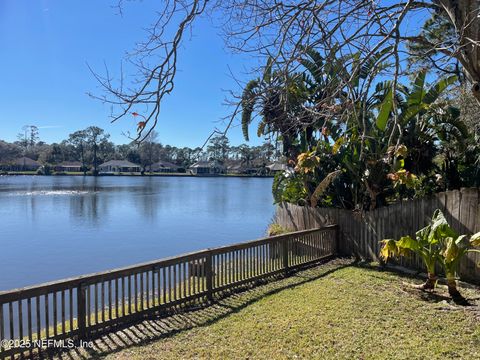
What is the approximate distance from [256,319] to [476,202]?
445cm

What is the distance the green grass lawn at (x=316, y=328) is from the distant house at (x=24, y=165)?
112101 millimetres

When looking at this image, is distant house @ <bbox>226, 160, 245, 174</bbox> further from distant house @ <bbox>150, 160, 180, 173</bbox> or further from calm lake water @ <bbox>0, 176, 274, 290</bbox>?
calm lake water @ <bbox>0, 176, 274, 290</bbox>

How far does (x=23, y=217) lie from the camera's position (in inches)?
890

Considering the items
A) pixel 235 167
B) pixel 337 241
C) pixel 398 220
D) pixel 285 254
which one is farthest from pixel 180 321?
pixel 235 167

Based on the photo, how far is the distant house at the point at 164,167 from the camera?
109 meters

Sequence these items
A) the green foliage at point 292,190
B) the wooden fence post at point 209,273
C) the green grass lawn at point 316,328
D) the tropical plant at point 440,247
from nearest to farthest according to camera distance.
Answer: the green grass lawn at point 316,328, the tropical plant at point 440,247, the wooden fence post at point 209,273, the green foliage at point 292,190

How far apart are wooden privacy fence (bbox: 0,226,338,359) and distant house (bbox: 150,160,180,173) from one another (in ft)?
339

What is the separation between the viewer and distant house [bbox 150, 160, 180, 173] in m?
109

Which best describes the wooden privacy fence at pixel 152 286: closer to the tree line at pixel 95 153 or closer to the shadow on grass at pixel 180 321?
the shadow on grass at pixel 180 321

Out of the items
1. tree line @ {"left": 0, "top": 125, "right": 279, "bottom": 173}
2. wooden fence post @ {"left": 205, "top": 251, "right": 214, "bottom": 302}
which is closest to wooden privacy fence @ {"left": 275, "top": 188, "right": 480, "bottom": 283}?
wooden fence post @ {"left": 205, "top": 251, "right": 214, "bottom": 302}

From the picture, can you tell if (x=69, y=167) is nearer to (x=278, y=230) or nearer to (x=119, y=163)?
(x=119, y=163)

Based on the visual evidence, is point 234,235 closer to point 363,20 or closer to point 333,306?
point 333,306

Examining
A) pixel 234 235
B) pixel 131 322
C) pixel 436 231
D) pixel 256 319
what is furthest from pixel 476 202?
pixel 234 235

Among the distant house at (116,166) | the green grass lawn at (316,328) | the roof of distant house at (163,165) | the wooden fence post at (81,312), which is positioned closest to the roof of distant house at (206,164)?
the roof of distant house at (163,165)
